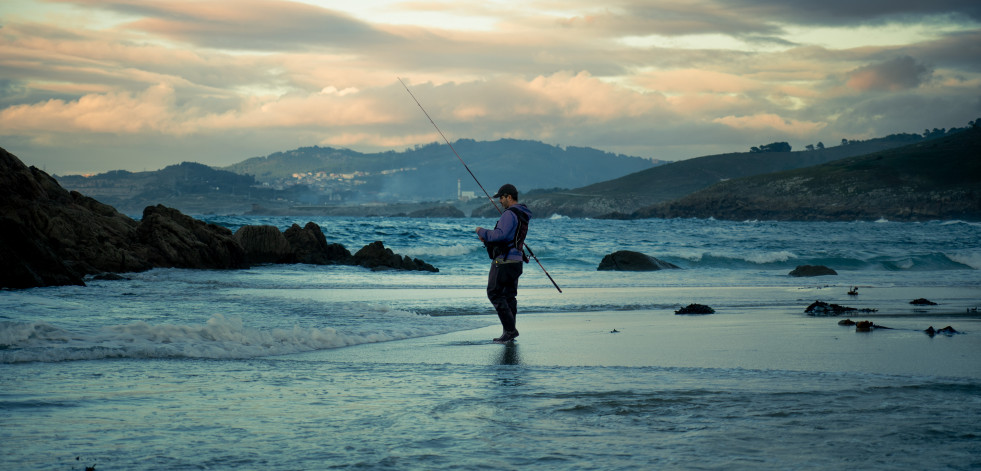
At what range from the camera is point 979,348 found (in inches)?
297

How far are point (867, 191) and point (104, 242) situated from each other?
160m

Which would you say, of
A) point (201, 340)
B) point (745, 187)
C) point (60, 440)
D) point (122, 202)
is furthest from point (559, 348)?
point (745, 187)

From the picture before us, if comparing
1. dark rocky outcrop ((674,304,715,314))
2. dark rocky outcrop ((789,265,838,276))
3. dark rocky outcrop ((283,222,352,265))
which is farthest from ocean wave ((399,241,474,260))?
dark rocky outcrop ((674,304,715,314))

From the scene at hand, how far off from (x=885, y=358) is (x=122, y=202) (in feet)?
535

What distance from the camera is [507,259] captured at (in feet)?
30.6

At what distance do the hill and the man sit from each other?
14657 centimetres

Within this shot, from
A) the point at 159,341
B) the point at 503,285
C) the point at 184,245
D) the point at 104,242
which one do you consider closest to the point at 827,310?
the point at 503,285

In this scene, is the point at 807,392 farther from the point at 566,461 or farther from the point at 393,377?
the point at 393,377

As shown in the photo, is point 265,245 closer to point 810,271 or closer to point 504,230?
point 810,271

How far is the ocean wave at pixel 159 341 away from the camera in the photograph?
7027 mm

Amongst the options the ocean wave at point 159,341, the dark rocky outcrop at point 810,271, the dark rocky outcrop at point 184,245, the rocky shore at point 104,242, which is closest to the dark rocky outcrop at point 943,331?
the ocean wave at point 159,341

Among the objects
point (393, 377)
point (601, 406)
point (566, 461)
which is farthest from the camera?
point (393, 377)

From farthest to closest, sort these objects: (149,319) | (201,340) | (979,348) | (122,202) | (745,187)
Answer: (745,187) < (122,202) < (149,319) < (201,340) < (979,348)

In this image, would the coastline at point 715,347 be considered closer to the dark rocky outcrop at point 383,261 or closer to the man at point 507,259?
the man at point 507,259
